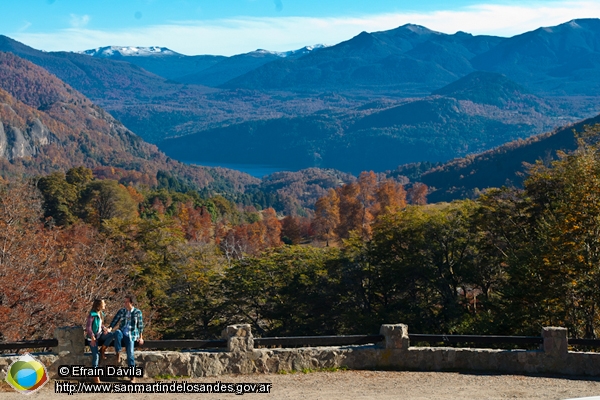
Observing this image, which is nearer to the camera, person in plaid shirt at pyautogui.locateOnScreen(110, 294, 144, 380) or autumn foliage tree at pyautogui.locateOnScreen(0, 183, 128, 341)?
person in plaid shirt at pyautogui.locateOnScreen(110, 294, 144, 380)

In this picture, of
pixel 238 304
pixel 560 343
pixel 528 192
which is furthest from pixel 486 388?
pixel 238 304

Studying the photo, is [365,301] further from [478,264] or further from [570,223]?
[570,223]

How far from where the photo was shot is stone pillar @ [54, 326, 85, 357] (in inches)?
565

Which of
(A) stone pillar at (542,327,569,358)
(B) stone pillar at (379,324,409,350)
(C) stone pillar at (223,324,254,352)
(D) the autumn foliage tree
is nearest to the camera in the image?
(C) stone pillar at (223,324,254,352)

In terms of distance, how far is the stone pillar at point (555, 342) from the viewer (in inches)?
599

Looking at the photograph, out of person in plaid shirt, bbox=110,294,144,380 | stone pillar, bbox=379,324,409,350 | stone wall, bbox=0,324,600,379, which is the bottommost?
stone wall, bbox=0,324,600,379

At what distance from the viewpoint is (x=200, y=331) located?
36156mm

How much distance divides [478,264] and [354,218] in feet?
192

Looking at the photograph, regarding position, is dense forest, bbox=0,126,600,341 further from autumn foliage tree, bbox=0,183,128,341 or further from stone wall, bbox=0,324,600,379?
stone wall, bbox=0,324,600,379

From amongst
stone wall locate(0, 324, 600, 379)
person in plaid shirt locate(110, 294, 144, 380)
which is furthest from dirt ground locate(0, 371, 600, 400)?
person in plaid shirt locate(110, 294, 144, 380)

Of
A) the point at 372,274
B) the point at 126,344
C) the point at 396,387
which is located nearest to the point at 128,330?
the point at 126,344

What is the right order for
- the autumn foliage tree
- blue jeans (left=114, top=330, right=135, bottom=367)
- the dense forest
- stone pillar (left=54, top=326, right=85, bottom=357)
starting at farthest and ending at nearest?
the autumn foliage tree
the dense forest
stone pillar (left=54, top=326, right=85, bottom=357)
blue jeans (left=114, top=330, right=135, bottom=367)

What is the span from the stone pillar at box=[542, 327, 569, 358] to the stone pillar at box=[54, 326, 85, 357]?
10551 mm

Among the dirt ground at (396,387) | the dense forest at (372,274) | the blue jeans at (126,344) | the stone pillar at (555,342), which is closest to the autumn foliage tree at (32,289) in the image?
the dense forest at (372,274)
